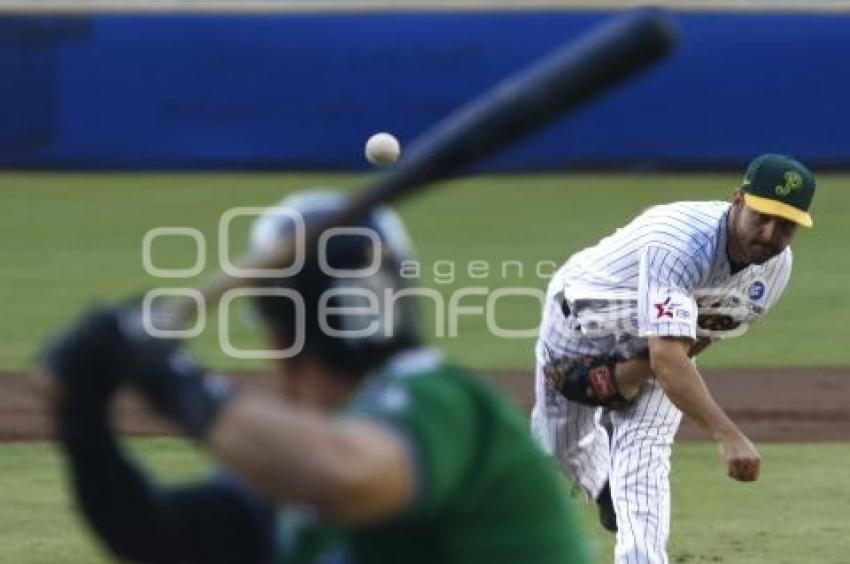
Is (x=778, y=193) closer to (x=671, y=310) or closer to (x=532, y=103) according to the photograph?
(x=671, y=310)

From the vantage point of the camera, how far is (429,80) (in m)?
22.3

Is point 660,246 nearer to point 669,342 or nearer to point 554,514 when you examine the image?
point 669,342

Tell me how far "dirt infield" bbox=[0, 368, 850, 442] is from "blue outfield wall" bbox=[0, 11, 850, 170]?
8806 mm

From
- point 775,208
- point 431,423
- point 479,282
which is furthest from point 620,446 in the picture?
point 479,282

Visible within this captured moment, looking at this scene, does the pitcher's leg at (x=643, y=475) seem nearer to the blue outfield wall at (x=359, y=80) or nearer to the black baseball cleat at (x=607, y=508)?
the black baseball cleat at (x=607, y=508)

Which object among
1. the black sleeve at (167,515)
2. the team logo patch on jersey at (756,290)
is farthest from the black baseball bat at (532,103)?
the team logo patch on jersey at (756,290)

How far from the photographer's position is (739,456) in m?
7.33

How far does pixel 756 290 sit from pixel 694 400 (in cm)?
68

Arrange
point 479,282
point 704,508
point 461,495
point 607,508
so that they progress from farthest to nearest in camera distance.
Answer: point 479,282
point 704,508
point 607,508
point 461,495

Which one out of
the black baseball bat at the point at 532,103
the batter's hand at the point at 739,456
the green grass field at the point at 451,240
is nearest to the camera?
the black baseball bat at the point at 532,103

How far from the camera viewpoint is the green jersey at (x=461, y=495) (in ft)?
10.5

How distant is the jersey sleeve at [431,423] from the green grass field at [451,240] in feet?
34.2

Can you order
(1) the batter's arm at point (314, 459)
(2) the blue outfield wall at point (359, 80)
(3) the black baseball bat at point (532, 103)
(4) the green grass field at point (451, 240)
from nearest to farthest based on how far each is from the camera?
(1) the batter's arm at point (314, 459) < (3) the black baseball bat at point (532, 103) < (4) the green grass field at point (451, 240) < (2) the blue outfield wall at point (359, 80)

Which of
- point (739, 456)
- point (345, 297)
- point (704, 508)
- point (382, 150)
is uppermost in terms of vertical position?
point (345, 297)
